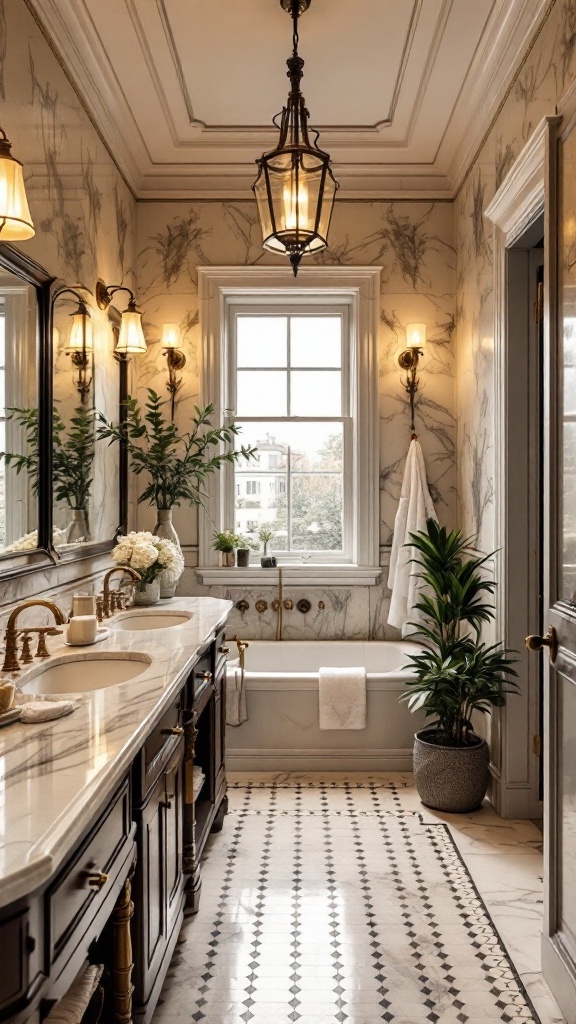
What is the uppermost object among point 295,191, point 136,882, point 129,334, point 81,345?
point 295,191

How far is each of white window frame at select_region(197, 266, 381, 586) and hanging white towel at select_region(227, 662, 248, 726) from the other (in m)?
0.72

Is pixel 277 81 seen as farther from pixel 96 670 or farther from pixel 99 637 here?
pixel 96 670

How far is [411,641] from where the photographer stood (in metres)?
4.36

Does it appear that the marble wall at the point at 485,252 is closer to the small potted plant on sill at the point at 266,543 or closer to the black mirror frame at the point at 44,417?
the small potted plant on sill at the point at 266,543

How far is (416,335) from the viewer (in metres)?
4.29

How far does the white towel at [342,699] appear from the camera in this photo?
12.6ft

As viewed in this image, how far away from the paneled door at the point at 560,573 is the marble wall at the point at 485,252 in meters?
0.62

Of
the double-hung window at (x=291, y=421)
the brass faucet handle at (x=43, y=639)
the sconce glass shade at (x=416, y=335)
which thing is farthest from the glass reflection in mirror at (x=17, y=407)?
the sconce glass shade at (x=416, y=335)

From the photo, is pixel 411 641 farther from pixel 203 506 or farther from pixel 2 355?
pixel 2 355

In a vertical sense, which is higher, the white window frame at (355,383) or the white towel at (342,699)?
the white window frame at (355,383)

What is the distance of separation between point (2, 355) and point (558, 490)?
1588 millimetres

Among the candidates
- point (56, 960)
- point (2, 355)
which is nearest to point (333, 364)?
point (2, 355)

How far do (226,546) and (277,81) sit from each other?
2302 mm

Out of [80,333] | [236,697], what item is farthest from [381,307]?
[236,697]
